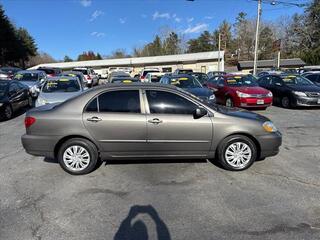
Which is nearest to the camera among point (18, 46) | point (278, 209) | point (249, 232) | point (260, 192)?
point (249, 232)

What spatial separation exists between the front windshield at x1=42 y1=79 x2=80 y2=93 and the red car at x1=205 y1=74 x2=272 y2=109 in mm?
6272

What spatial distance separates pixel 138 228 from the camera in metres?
3.67

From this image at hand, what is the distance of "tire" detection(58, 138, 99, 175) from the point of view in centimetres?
539

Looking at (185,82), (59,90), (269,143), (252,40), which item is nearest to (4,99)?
(59,90)

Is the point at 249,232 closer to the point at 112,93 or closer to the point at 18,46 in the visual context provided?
the point at 112,93

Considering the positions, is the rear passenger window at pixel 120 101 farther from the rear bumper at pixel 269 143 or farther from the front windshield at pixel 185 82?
the front windshield at pixel 185 82

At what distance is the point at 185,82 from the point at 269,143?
24.9 feet

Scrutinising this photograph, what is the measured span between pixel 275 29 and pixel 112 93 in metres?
86.6

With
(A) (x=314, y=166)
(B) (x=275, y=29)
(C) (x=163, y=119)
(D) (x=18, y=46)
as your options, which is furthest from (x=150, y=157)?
(B) (x=275, y=29)

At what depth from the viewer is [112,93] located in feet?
17.9

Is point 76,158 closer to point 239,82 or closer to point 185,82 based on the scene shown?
point 185,82

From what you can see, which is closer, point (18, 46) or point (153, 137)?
point (153, 137)

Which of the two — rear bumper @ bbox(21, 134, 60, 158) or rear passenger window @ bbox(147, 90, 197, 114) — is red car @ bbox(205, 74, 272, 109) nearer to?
rear passenger window @ bbox(147, 90, 197, 114)

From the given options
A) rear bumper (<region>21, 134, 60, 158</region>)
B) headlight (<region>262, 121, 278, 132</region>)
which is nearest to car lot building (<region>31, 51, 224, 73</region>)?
headlight (<region>262, 121, 278, 132</region>)
